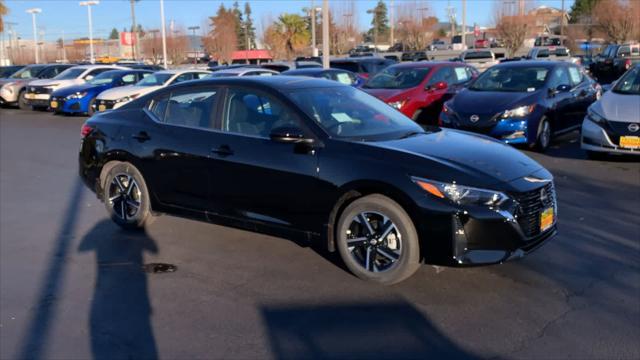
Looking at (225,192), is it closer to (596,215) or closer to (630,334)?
(630,334)

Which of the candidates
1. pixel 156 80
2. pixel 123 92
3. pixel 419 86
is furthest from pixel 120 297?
pixel 156 80

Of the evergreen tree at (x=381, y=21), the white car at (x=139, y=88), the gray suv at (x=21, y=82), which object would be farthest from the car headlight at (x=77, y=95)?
the evergreen tree at (x=381, y=21)

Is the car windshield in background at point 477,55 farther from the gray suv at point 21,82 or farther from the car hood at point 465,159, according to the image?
the car hood at point 465,159

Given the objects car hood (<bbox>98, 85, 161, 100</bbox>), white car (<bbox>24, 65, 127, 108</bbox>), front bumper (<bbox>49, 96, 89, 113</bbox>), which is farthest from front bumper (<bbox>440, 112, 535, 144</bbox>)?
white car (<bbox>24, 65, 127, 108</bbox>)

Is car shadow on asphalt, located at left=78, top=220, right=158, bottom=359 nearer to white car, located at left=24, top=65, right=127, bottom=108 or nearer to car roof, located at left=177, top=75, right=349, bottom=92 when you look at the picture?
car roof, located at left=177, top=75, right=349, bottom=92

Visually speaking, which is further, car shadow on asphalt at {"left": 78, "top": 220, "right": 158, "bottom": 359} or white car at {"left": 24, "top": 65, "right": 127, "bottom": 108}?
white car at {"left": 24, "top": 65, "right": 127, "bottom": 108}

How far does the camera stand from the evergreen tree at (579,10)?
63.7 meters

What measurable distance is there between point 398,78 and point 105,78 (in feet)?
34.4

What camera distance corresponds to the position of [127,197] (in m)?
6.59

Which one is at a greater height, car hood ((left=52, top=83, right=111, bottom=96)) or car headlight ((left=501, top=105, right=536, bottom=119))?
car hood ((left=52, top=83, right=111, bottom=96))

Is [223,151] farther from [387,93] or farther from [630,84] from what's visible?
[387,93]

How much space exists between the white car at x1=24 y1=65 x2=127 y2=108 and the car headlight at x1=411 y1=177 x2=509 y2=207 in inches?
736

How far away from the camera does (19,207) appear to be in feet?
25.5

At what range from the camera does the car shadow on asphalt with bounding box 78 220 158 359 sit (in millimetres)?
4012
